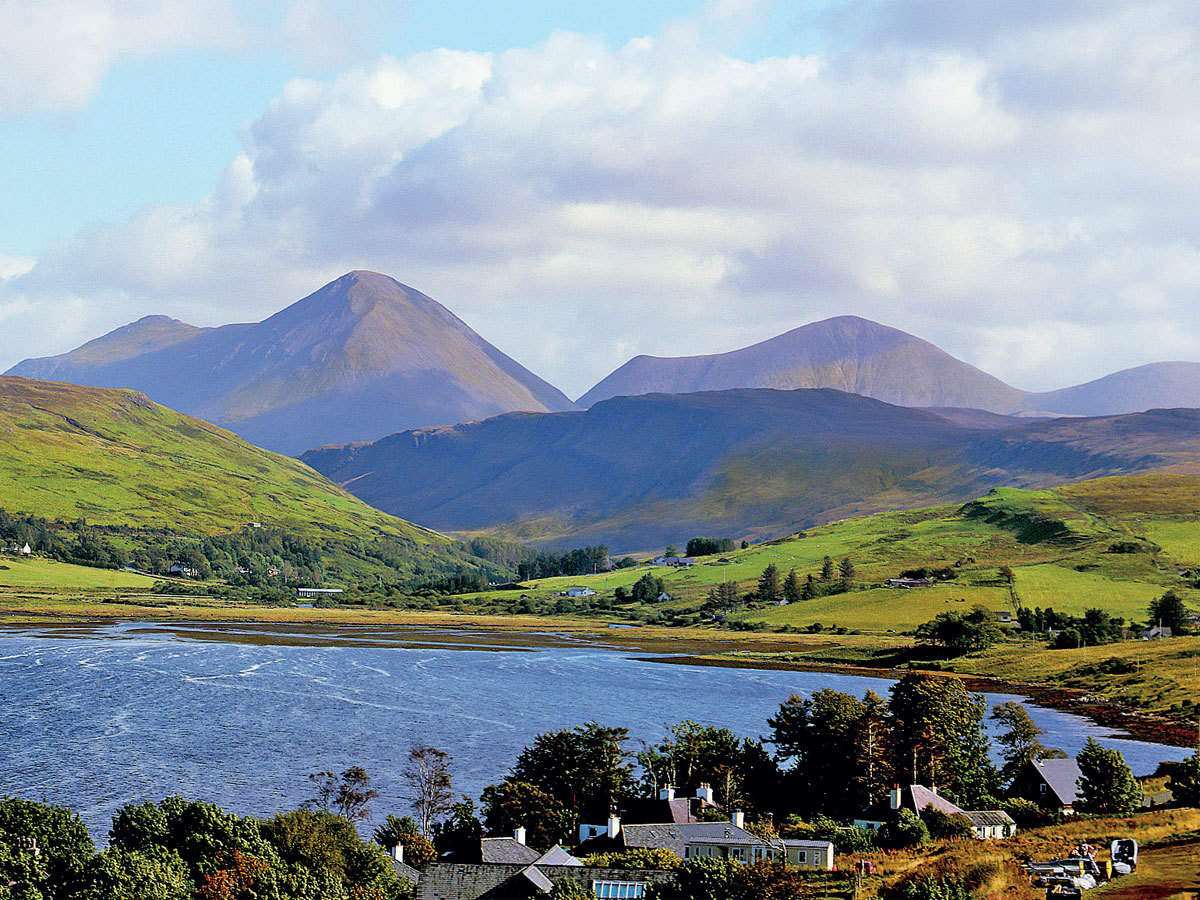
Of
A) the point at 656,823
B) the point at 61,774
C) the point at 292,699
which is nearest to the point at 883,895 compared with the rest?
the point at 656,823

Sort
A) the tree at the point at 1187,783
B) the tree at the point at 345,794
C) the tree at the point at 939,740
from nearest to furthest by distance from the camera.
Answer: the tree at the point at 1187,783 → the tree at the point at 939,740 → the tree at the point at 345,794

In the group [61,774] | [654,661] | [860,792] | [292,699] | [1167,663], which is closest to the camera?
[860,792]

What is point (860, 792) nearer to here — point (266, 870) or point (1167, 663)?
point (266, 870)

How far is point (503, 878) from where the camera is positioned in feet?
187

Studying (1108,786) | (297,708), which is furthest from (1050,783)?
(297,708)

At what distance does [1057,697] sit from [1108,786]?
7605cm

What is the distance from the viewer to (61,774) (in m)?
91.6

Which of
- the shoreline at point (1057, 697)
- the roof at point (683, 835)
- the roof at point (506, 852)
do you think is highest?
the roof at point (683, 835)

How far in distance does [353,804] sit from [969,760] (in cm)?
3893

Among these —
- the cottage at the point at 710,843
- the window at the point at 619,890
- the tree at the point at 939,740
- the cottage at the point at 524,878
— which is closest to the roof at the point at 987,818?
the tree at the point at 939,740

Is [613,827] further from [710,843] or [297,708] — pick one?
[297,708]

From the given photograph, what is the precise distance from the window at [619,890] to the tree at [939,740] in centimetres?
2628

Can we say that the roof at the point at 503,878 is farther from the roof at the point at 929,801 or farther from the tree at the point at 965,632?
the tree at the point at 965,632

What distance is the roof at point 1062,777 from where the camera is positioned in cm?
7862
